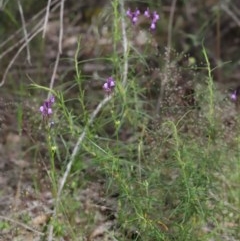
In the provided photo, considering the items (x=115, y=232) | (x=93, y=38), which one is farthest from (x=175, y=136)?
(x=93, y=38)

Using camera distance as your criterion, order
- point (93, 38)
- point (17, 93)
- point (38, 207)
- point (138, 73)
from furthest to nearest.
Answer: point (93, 38) → point (17, 93) → point (138, 73) → point (38, 207)

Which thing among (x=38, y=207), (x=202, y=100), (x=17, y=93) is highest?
(x=202, y=100)

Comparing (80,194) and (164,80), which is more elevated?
(164,80)

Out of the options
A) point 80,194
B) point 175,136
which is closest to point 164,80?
point 175,136

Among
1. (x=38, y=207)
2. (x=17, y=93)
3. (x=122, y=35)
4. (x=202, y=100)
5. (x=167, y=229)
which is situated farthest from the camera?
Answer: (x=17, y=93)

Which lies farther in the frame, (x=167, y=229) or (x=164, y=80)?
(x=164, y=80)

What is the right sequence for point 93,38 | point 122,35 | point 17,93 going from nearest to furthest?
point 122,35
point 17,93
point 93,38

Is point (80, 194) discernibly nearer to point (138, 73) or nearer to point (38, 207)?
point (38, 207)

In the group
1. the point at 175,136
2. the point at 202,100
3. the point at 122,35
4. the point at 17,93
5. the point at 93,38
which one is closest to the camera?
the point at 175,136

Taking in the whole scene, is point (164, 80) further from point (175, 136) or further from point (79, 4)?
point (79, 4)
